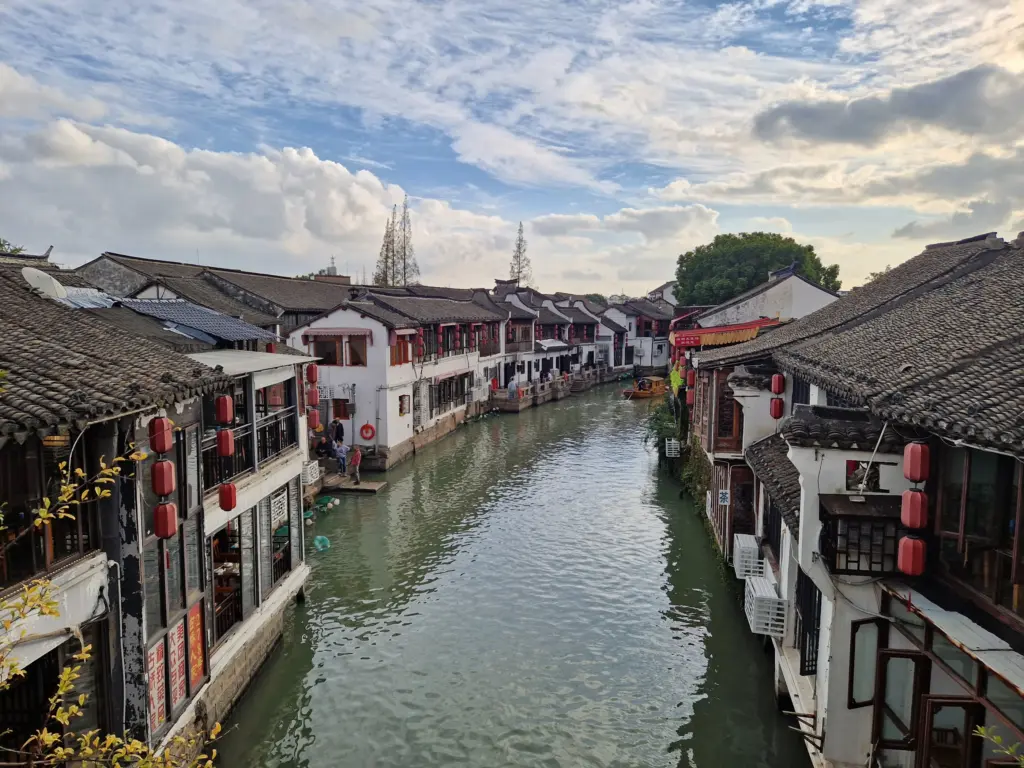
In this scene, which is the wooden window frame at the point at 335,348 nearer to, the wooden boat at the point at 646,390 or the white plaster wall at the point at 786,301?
the white plaster wall at the point at 786,301

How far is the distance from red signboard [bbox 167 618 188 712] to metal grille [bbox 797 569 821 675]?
785 centimetres

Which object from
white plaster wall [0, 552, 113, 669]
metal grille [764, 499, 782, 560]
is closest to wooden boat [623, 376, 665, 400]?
metal grille [764, 499, 782, 560]

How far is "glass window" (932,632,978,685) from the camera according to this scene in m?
6.62

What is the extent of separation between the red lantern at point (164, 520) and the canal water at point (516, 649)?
4257 millimetres

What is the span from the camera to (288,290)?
35.8 meters

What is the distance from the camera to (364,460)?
26.9 m

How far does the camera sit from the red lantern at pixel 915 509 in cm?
683

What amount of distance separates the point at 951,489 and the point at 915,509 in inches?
23.2

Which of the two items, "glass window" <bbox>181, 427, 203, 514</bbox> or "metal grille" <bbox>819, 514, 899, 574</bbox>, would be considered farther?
"glass window" <bbox>181, 427, 203, 514</bbox>

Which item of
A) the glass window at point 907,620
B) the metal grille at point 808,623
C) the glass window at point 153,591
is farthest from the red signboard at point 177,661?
the glass window at point 907,620

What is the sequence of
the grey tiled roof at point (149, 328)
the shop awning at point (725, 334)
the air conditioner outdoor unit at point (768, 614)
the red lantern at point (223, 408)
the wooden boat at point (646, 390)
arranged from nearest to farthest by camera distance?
the red lantern at point (223, 408) → the air conditioner outdoor unit at point (768, 614) → the grey tiled roof at point (149, 328) → the shop awning at point (725, 334) → the wooden boat at point (646, 390)

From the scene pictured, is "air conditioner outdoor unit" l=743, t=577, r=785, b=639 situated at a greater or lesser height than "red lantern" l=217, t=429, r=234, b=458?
lesser

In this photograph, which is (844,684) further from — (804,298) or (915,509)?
(804,298)

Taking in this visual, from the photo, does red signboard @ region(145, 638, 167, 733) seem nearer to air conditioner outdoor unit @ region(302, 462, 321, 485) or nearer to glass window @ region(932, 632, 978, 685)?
glass window @ region(932, 632, 978, 685)
